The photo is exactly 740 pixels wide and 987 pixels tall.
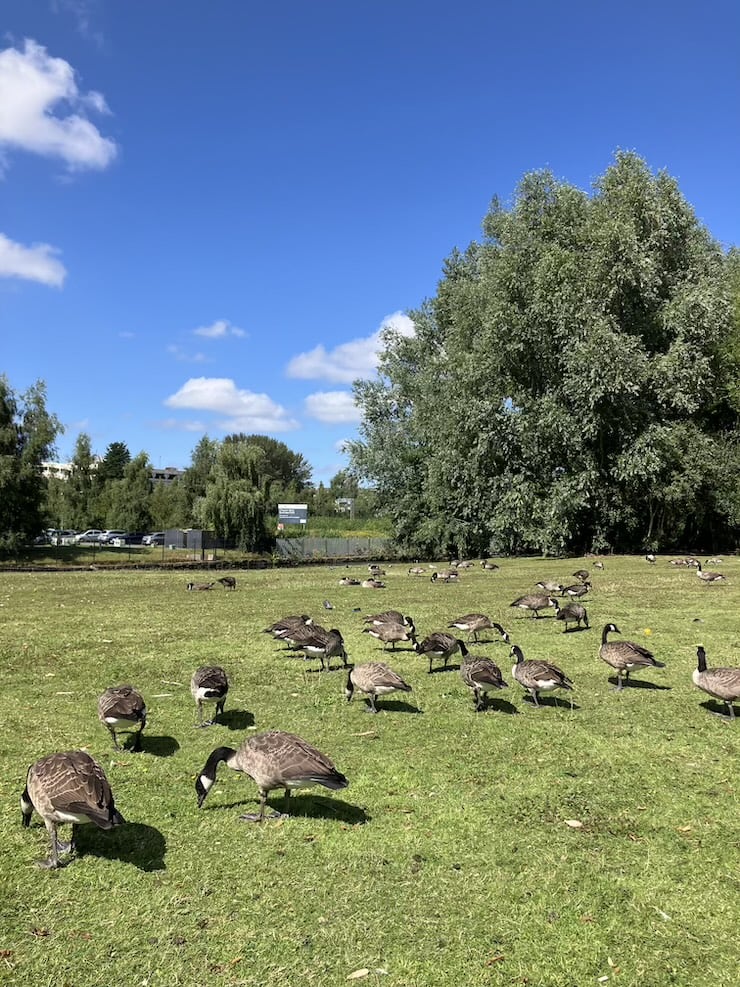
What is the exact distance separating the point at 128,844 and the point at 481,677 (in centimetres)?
541

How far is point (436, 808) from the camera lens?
692 centimetres

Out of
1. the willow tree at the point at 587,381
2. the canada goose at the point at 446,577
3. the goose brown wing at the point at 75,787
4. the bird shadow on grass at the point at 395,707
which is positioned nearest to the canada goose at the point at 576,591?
the canada goose at the point at 446,577

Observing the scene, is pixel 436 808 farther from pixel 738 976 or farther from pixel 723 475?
pixel 723 475

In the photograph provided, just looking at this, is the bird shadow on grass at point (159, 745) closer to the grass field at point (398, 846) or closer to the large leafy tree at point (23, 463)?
the grass field at point (398, 846)

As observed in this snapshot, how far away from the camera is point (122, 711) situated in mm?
8297

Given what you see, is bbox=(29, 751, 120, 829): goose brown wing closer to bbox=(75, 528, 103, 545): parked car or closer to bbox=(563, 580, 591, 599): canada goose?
bbox=(563, 580, 591, 599): canada goose

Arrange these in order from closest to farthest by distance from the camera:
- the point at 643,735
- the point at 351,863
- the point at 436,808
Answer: the point at 351,863 < the point at 436,808 < the point at 643,735

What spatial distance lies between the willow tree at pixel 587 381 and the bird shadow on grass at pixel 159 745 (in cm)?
3649

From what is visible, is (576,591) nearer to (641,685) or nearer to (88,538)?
(641,685)

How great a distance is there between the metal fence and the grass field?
57.7 metres

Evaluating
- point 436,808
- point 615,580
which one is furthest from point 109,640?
point 615,580

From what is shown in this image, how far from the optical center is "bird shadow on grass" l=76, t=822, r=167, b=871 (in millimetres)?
5919

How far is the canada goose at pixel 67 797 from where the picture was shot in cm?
568

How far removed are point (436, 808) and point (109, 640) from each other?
1098 centimetres
